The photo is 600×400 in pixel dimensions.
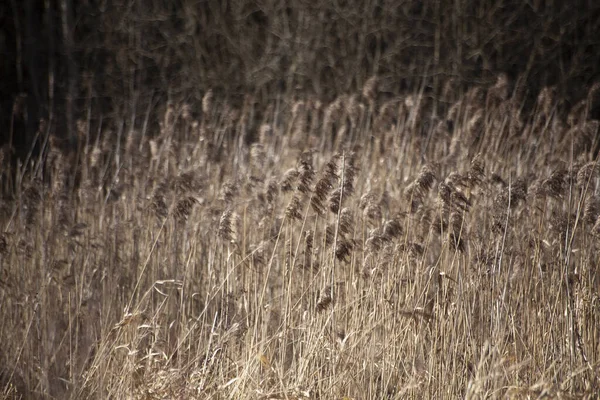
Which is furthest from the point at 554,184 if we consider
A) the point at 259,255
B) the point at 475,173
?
the point at 259,255

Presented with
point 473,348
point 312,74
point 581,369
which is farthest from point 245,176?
point 312,74

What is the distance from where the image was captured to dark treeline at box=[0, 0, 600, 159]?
9180mm

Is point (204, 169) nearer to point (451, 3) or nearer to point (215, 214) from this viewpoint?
point (215, 214)

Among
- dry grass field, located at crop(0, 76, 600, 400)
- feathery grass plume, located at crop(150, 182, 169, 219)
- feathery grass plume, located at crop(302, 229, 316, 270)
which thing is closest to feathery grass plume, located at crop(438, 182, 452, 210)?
dry grass field, located at crop(0, 76, 600, 400)

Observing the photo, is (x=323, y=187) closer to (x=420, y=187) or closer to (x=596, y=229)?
(x=420, y=187)

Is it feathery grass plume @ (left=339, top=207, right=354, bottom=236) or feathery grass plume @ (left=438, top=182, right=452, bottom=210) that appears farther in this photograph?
feathery grass plume @ (left=339, top=207, right=354, bottom=236)

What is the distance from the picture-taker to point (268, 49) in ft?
32.3

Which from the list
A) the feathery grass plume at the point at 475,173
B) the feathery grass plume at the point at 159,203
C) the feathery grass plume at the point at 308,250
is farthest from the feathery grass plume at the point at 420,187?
the feathery grass plume at the point at 159,203

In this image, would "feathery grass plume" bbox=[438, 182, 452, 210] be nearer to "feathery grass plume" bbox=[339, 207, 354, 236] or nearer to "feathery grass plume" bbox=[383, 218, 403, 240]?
"feathery grass plume" bbox=[383, 218, 403, 240]

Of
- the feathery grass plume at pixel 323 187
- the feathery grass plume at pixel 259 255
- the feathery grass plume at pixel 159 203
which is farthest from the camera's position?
the feathery grass plume at pixel 159 203

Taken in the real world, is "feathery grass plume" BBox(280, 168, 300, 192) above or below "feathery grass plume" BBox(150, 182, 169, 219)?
above

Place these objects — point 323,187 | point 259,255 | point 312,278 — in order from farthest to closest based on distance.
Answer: point 259,255 < point 312,278 < point 323,187

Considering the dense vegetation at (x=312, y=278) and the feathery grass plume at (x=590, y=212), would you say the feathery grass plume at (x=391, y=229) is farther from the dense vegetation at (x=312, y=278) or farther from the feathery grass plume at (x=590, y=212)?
the feathery grass plume at (x=590, y=212)

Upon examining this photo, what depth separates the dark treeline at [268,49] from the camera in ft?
30.1
